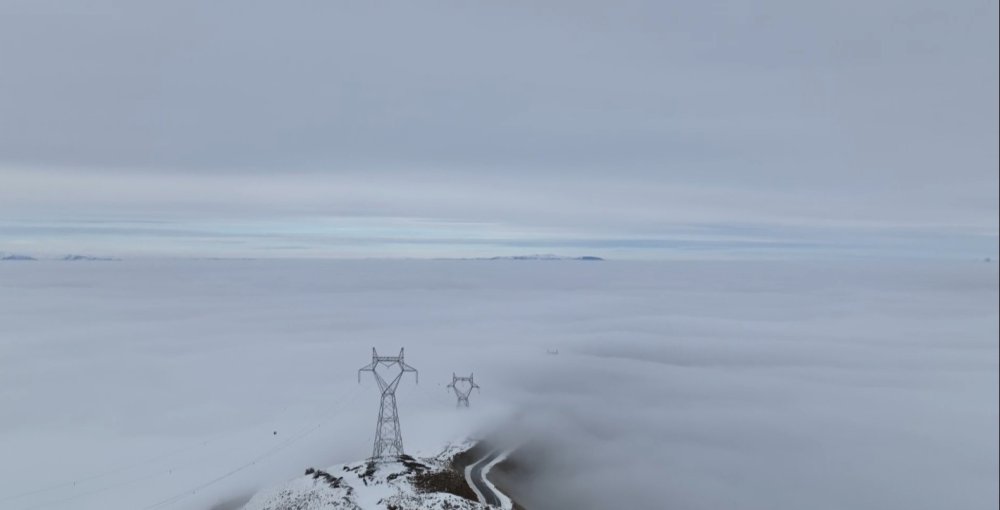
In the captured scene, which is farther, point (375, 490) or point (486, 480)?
point (486, 480)

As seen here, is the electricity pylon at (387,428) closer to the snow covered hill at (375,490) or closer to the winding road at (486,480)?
the snow covered hill at (375,490)

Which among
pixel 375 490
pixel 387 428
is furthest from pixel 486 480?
pixel 387 428

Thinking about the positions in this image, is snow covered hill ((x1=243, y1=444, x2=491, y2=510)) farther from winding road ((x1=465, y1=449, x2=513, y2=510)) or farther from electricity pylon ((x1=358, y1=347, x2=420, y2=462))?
electricity pylon ((x1=358, y1=347, x2=420, y2=462))

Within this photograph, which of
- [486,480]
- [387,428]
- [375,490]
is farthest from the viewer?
[387,428]

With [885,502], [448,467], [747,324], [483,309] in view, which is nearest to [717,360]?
[747,324]

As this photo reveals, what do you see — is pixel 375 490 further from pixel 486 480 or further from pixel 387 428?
pixel 387 428

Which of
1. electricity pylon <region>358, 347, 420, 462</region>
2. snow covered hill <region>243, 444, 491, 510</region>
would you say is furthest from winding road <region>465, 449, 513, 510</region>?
electricity pylon <region>358, 347, 420, 462</region>
